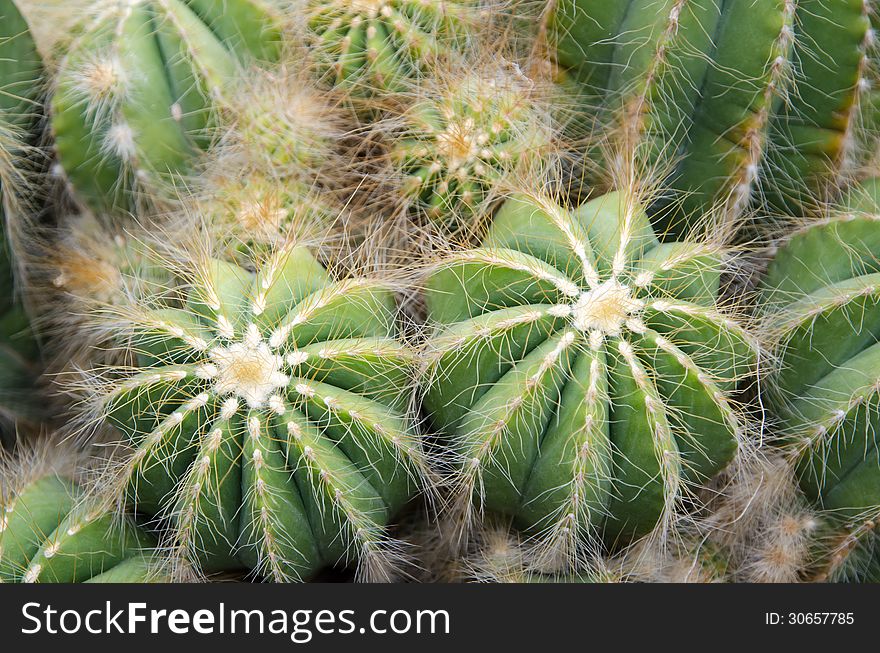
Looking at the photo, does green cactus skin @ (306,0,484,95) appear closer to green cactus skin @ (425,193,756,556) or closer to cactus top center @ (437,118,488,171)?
cactus top center @ (437,118,488,171)

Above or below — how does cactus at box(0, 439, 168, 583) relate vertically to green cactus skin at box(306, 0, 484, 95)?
below

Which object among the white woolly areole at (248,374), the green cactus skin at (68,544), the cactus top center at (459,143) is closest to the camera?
the white woolly areole at (248,374)

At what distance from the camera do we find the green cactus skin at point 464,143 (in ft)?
4.62

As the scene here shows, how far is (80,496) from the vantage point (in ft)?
4.43

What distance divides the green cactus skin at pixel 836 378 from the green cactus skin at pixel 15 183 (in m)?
1.24

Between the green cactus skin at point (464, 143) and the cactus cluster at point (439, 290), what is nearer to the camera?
the cactus cluster at point (439, 290)

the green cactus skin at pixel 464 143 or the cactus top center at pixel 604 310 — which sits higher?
the green cactus skin at pixel 464 143

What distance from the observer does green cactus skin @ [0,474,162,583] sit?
Result: 4.14 ft

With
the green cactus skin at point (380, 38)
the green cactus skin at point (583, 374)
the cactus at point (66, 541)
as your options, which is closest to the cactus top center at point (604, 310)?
the green cactus skin at point (583, 374)

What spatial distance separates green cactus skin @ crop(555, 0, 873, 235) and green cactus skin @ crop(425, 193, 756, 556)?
0.23 metres

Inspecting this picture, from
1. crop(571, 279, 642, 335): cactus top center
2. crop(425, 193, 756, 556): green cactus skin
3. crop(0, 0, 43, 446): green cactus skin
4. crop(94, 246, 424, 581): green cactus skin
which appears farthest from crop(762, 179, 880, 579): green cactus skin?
crop(0, 0, 43, 446): green cactus skin

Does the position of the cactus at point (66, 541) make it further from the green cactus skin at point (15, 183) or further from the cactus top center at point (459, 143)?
the cactus top center at point (459, 143)

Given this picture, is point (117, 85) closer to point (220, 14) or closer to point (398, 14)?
point (220, 14)

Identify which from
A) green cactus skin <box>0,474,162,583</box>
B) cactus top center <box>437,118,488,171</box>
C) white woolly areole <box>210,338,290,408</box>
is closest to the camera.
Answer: white woolly areole <box>210,338,290,408</box>
